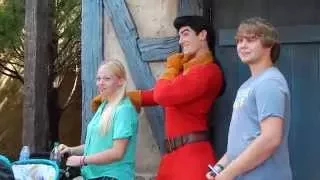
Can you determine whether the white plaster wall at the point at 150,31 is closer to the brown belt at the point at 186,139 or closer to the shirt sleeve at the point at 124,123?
the brown belt at the point at 186,139

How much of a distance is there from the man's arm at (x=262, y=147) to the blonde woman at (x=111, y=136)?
1.20 meters

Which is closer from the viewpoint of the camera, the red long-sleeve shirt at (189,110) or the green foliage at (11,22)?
the red long-sleeve shirt at (189,110)

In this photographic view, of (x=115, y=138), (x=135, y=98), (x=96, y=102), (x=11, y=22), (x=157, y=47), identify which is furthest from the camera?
(x=11, y=22)

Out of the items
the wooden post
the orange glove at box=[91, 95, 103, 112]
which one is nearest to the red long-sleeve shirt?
the orange glove at box=[91, 95, 103, 112]

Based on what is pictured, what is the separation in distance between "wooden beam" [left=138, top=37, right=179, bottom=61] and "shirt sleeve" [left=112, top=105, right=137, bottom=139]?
0.88 m

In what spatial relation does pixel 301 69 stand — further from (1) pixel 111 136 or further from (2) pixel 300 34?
(1) pixel 111 136

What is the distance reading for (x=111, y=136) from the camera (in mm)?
4484

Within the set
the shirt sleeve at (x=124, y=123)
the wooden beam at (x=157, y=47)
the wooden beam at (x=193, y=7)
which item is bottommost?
the shirt sleeve at (x=124, y=123)

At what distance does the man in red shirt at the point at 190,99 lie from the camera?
445 centimetres

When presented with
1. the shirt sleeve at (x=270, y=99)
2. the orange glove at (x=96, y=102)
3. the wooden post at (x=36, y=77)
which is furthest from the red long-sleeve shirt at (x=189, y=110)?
the wooden post at (x=36, y=77)

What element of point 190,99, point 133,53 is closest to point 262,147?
point 190,99

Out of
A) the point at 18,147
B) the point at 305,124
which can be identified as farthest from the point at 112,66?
the point at 18,147

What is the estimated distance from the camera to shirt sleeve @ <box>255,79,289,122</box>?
3.35m

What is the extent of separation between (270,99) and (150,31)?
2.20m
